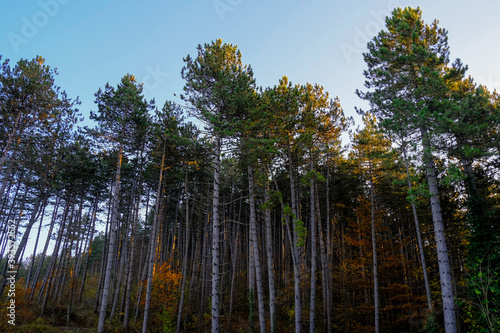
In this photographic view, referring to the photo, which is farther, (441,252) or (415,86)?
(415,86)

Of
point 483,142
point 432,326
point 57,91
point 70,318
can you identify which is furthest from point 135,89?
point 432,326

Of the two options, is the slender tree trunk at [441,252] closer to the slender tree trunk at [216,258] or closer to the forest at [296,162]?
the forest at [296,162]

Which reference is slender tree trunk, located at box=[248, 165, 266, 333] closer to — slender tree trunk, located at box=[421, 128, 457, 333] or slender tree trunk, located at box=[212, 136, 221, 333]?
slender tree trunk, located at box=[212, 136, 221, 333]

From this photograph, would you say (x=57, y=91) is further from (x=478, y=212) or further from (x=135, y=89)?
(x=478, y=212)

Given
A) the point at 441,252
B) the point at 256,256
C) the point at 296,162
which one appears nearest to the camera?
the point at 441,252

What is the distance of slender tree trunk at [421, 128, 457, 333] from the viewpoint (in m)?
8.91

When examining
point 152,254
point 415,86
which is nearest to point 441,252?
point 415,86

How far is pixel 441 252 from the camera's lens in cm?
953

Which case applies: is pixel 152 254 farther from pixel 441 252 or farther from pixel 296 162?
pixel 441 252

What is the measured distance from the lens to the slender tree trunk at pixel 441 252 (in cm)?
891

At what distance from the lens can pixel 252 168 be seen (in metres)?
12.5

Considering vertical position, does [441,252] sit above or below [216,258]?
above

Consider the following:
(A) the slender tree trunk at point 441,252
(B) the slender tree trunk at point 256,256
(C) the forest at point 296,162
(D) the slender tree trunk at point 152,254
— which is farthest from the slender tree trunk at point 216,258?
(A) the slender tree trunk at point 441,252

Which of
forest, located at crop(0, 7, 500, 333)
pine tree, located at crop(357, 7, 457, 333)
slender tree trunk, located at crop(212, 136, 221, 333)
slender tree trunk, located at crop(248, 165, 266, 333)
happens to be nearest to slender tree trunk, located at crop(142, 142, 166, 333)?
forest, located at crop(0, 7, 500, 333)
